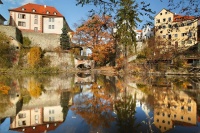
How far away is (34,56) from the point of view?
1500 inches

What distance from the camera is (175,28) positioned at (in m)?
4.77

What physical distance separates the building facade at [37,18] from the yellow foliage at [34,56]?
13.2 m

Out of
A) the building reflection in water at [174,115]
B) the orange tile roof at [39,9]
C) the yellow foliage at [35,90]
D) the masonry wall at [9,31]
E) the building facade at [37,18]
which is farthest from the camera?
the orange tile roof at [39,9]

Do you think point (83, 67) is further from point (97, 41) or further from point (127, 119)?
point (127, 119)

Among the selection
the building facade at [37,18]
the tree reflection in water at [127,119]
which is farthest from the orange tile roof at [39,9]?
the tree reflection in water at [127,119]

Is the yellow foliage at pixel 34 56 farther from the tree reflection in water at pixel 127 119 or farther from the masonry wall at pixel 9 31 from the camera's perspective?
the tree reflection in water at pixel 127 119

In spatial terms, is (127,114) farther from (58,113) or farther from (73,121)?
(58,113)

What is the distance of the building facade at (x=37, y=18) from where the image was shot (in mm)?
48469

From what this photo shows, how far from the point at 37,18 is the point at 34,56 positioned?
54.7ft

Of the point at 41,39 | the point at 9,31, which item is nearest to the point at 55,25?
the point at 41,39

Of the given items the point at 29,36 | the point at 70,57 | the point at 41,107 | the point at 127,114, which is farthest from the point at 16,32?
the point at 127,114

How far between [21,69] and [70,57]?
432 inches

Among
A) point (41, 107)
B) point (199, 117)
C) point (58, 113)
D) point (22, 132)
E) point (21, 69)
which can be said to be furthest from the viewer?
point (21, 69)

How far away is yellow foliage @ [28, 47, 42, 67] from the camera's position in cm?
3767
